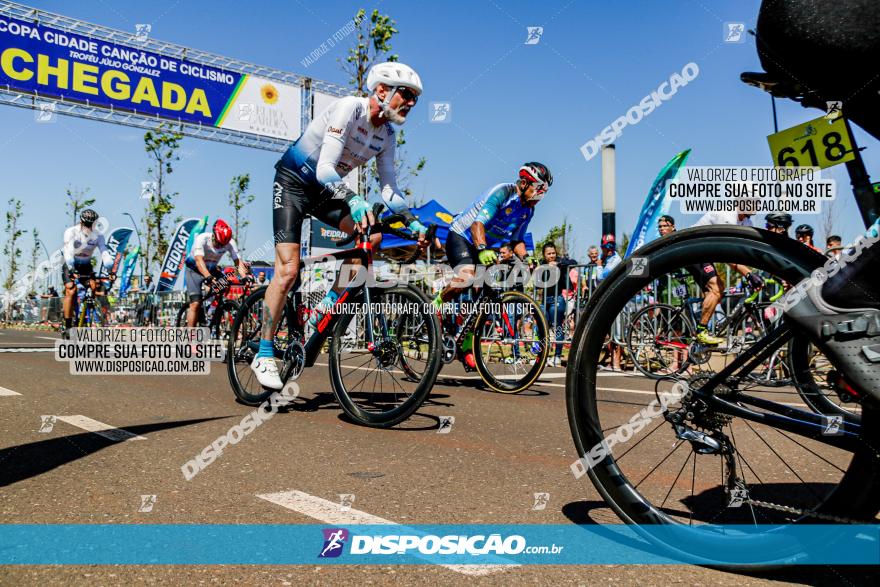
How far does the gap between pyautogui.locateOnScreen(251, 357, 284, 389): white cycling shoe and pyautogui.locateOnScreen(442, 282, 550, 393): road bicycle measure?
2273 mm

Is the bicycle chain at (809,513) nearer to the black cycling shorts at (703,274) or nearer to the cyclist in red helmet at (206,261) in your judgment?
the black cycling shorts at (703,274)

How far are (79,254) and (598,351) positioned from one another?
11.7 metres

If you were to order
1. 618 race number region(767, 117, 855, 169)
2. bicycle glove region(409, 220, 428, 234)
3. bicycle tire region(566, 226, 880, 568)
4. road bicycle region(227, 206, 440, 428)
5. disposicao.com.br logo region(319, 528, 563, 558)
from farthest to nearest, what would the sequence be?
1. bicycle glove region(409, 220, 428, 234)
2. road bicycle region(227, 206, 440, 428)
3. disposicao.com.br logo region(319, 528, 563, 558)
4. 618 race number region(767, 117, 855, 169)
5. bicycle tire region(566, 226, 880, 568)

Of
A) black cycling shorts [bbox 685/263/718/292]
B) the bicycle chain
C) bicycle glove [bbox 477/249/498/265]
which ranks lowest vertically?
the bicycle chain

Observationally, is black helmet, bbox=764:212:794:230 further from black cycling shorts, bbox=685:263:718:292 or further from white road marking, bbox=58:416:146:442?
white road marking, bbox=58:416:146:442

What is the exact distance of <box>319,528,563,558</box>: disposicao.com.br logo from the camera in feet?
6.93

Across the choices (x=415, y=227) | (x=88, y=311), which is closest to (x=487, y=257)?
(x=415, y=227)

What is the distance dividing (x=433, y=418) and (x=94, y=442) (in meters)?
2.05

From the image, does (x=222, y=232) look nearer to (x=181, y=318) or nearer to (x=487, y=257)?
(x=181, y=318)

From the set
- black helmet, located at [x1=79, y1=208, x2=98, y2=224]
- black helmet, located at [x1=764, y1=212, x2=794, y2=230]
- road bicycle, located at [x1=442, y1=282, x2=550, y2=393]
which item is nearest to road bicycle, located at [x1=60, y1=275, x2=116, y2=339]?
black helmet, located at [x1=79, y1=208, x2=98, y2=224]

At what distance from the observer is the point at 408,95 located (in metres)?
4.58

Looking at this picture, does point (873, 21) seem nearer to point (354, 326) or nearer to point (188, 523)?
point (188, 523)

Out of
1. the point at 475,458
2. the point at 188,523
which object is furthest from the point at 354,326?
the point at 188,523

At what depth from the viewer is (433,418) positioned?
4695 millimetres
